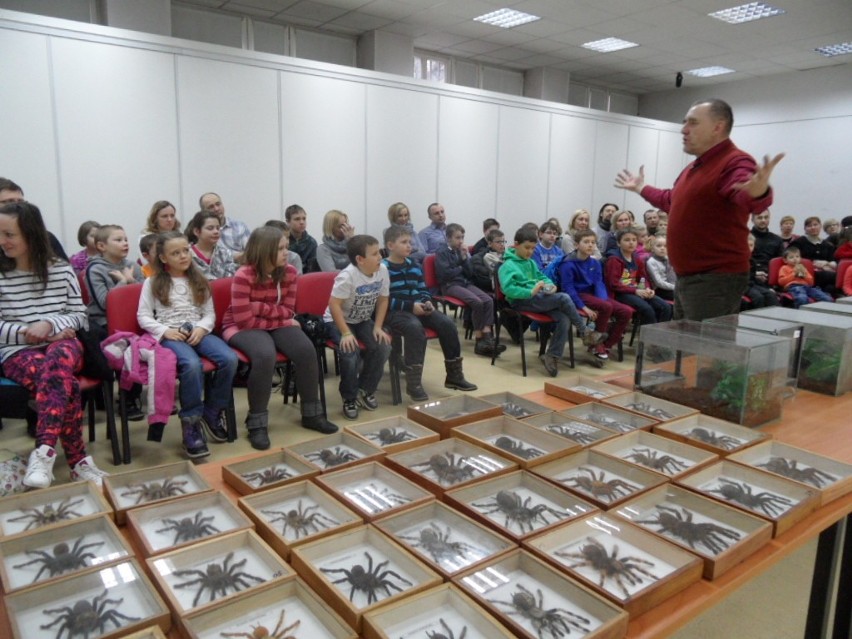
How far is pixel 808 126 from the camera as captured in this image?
10.0 metres

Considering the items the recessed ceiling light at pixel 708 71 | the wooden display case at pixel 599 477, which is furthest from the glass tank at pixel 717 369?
the recessed ceiling light at pixel 708 71

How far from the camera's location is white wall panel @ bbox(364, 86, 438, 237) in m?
6.85

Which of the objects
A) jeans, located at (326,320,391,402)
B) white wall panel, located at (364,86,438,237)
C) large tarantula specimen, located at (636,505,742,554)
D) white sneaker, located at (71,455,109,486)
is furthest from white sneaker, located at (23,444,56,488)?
white wall panel, located at (364,86,438,237)

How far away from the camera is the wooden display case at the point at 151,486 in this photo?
1.30m

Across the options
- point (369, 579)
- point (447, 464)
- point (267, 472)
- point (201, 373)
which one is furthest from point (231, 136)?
point (369, 579)

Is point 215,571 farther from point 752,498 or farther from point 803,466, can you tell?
point 803,466

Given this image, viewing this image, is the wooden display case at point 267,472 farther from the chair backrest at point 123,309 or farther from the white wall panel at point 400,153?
the white wall panel at point 400,153

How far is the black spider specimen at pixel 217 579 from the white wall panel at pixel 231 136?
5103mm

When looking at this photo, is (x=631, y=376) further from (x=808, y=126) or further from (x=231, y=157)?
(x=808, y=126)

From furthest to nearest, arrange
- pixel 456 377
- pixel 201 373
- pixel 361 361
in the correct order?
pixel 456 377
pixel 361 361
pixel 201 373

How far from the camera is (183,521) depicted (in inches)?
48.6

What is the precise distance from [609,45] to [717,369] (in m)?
7.78

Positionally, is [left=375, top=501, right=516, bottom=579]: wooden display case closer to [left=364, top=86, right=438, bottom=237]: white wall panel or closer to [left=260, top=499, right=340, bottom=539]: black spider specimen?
[left=260, top=499, right=340, bottom=539]: black spider specimen

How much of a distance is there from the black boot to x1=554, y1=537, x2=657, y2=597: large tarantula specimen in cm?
313
